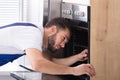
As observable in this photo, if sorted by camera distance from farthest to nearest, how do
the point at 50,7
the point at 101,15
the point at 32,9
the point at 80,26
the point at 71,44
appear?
1. the point at 32,9
2. the point at 50,7
3. the point at 71,44
4. the point at 80,26
5. the point at 101,15

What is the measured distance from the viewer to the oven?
1635 mm

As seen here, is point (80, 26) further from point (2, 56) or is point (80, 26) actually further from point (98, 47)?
point (2, 56)

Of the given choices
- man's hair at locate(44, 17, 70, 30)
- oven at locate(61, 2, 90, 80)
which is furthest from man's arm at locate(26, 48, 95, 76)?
man's hair at locate(44, 17, 70, 30)

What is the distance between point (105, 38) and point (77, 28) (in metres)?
0.22

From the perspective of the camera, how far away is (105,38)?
1.60 metres

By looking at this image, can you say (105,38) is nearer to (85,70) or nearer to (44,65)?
(85,70)

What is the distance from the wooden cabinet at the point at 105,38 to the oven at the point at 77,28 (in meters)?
0.05

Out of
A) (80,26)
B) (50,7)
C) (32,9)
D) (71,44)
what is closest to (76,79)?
(71,44)

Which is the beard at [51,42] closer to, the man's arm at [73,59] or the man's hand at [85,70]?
the man's arm at [73,59]

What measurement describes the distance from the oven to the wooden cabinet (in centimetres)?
5

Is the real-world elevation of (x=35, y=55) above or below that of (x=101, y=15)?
below

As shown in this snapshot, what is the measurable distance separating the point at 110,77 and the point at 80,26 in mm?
355

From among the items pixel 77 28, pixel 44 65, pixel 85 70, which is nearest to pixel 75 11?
pixel 77 28

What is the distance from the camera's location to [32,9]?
2.53 m
